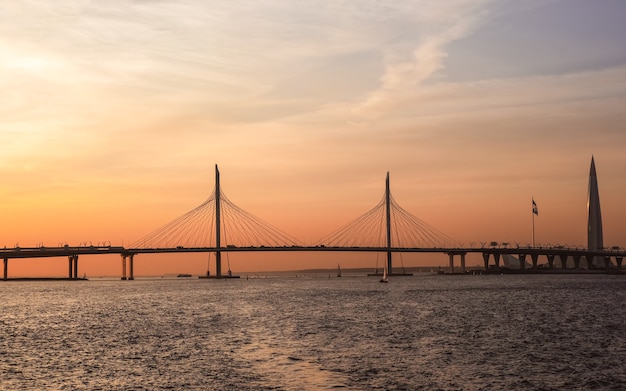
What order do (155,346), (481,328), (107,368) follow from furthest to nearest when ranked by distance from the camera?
(481,328)
(155,346)
(107,368)

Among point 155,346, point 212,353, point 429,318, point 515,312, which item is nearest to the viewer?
point 212,353

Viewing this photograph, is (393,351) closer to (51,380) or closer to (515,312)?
(51,380)

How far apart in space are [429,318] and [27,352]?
3717cm

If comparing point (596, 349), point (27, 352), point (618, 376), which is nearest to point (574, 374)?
point (618, 376)

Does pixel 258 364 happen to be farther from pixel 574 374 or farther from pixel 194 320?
pixel 194 320

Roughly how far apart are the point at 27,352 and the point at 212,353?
11340mm

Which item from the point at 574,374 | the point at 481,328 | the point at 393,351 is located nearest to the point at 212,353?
Result: the point at 393,351

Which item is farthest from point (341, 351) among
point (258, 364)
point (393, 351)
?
point (258, 364)

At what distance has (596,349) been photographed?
157 feet

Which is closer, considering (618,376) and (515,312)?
(618,376)

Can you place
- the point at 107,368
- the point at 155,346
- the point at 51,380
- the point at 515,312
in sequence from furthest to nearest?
the point at 515,312 < the point at 155,346 < the point at 107,368 < the point at 51,380

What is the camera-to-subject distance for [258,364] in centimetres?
4166

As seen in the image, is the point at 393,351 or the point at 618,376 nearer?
the point at 618,376

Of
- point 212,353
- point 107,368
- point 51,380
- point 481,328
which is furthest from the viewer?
point 481,328
